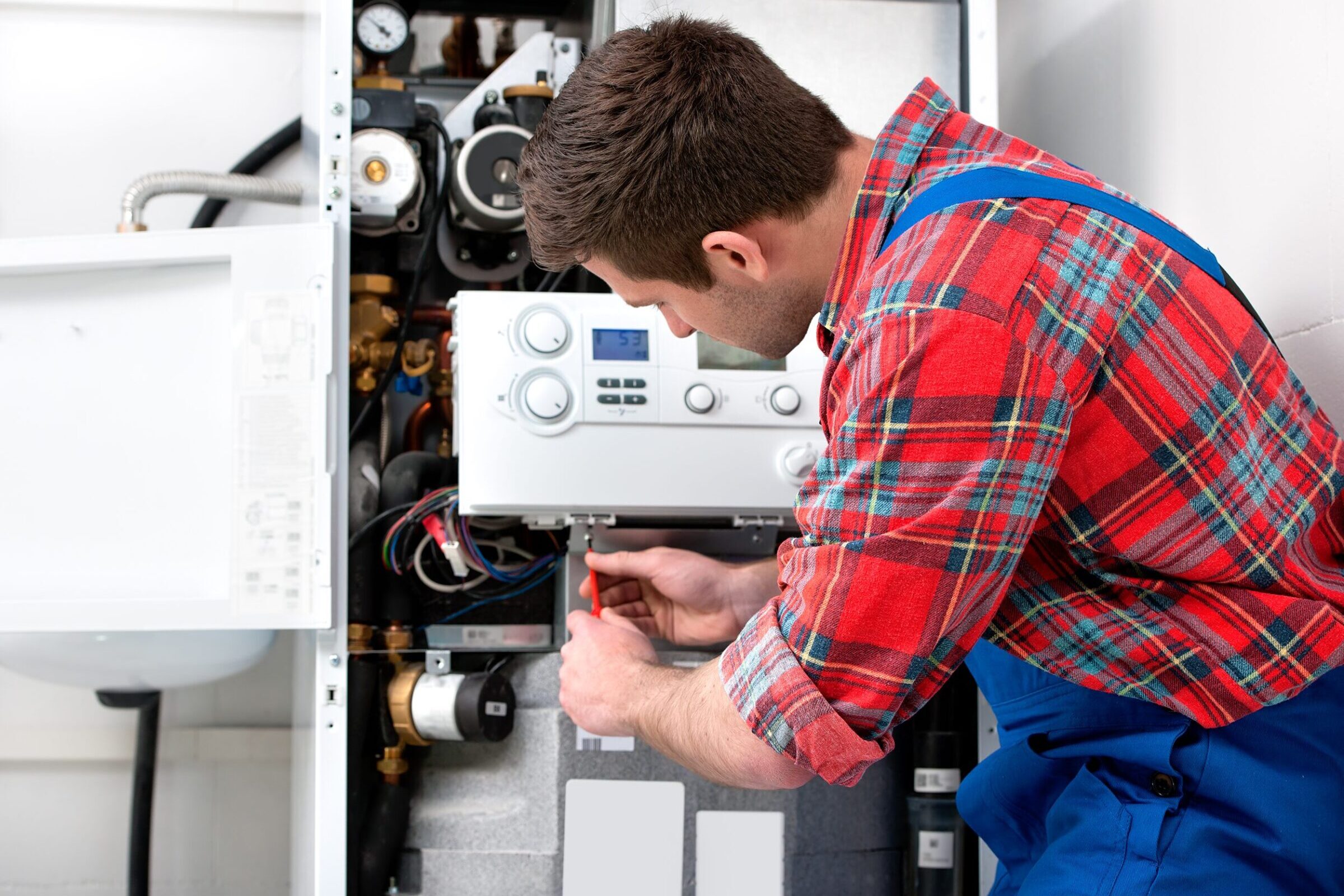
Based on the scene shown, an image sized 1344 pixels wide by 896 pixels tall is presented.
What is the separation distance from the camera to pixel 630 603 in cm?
124

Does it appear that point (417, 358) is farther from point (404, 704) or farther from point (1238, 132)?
point (1238, 132)

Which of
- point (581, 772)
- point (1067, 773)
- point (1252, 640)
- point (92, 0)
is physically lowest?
point (581, 772)

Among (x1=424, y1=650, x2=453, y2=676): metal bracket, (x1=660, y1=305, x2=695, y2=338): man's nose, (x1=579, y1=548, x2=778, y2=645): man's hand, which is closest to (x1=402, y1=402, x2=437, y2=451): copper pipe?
(x1=424, y1=650, x2=453, y2=676): metal bracket

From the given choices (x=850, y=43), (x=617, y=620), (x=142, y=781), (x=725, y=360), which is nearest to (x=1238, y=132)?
(x=850, y=43)

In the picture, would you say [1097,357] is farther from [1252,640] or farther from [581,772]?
[581,772]

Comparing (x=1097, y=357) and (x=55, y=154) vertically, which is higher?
(x=55, y=154)

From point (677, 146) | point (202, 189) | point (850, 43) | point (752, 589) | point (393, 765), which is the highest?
point (850, 43)

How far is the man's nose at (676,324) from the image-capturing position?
92cm

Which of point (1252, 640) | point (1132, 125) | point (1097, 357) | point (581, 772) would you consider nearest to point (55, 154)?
point (581, 772)

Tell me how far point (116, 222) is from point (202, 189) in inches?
14.1

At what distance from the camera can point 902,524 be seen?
0.65 meters

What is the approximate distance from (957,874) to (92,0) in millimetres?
1731

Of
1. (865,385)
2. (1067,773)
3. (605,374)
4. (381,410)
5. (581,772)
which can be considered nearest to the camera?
(865,385)

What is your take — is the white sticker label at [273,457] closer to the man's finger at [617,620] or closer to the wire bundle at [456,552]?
the wire bundle at [456,552]
